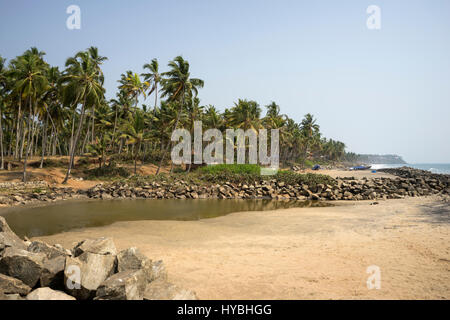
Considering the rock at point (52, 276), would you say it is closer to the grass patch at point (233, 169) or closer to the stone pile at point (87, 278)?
the stone pile at point (87, 278)

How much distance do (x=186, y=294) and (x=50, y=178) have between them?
32711 millimetres

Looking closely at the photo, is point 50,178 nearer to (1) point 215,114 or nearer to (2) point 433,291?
(1) point 215,114

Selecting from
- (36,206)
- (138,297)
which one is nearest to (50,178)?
(36,206)

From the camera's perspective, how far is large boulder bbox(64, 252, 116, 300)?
5.06 meters

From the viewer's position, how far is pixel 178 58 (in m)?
38.2

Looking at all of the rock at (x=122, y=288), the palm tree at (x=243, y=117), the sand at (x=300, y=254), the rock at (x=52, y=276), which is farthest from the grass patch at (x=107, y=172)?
the rock at (x=122, y=288)

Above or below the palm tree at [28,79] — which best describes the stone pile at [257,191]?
below

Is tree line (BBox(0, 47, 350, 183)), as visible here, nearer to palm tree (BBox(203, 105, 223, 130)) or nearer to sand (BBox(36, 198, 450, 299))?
palm tree (BBox(203, 105, 223, 130))

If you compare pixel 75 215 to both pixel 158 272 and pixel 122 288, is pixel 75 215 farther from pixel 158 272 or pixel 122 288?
pixel 122 288

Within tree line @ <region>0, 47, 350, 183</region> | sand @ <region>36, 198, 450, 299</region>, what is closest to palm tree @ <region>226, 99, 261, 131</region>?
tree line @ <region>0, 47, 350, 183</region>

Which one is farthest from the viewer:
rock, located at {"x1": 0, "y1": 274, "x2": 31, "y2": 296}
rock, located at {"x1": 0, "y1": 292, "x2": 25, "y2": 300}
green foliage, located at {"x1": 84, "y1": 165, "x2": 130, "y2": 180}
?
green foliage, located at {"x1": 84, "y1": 165, "x2": 130, "y2": 180}

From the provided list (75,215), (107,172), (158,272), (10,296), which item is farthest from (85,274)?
(107,172)

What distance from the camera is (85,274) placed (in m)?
5.19

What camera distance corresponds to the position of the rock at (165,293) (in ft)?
16.1
